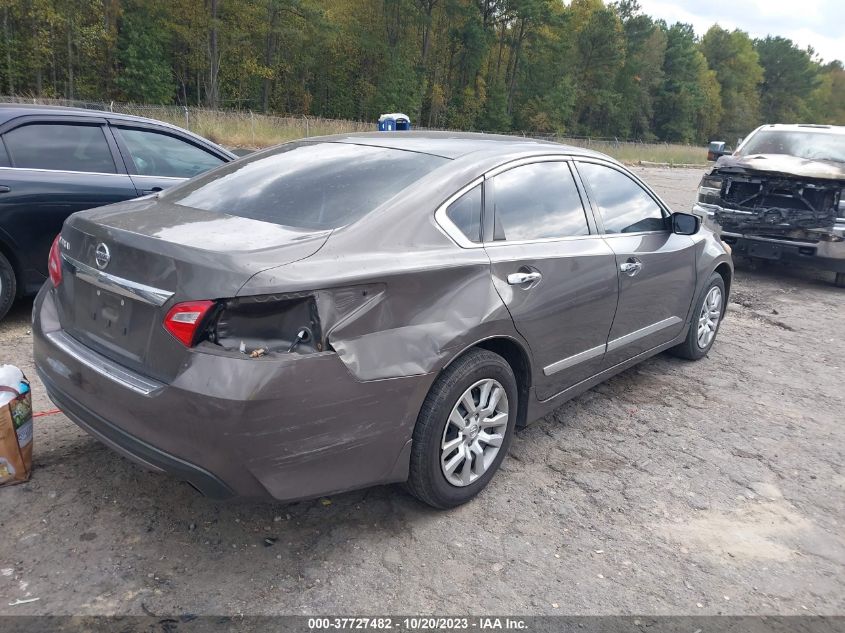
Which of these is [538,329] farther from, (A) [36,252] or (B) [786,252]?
(B) [786,252]

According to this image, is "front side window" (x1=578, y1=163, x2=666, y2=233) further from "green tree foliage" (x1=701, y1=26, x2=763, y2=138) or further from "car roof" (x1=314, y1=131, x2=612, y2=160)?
"green tree foliage" (x1=701, y1=26, x2=763, y2=138)

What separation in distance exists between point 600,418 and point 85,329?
2961 mm

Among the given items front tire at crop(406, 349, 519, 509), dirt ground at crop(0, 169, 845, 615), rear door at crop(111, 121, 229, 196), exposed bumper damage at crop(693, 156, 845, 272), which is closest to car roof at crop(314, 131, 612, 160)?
front tire at crop(406, 349, 519, 509)

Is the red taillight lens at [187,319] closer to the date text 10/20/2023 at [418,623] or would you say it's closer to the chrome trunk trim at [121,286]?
the chrome trunk trim at [121,286]

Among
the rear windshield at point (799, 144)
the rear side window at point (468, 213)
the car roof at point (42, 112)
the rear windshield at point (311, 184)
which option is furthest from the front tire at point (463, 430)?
the rear windshield at point (799, 144)

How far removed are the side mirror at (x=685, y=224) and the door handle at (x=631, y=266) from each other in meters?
0.63

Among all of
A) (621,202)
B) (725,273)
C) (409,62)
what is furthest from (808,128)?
(409,62)

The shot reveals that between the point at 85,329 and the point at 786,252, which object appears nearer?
the point at 85,329

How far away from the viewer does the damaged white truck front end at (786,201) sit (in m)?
7.92

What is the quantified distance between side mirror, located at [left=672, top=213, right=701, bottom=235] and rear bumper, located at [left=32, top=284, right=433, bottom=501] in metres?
2.64

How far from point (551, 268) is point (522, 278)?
264mm

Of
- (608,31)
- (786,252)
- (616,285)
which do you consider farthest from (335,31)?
(616,285)

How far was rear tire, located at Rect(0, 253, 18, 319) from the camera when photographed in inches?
187

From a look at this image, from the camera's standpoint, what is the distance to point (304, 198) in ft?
9.73
